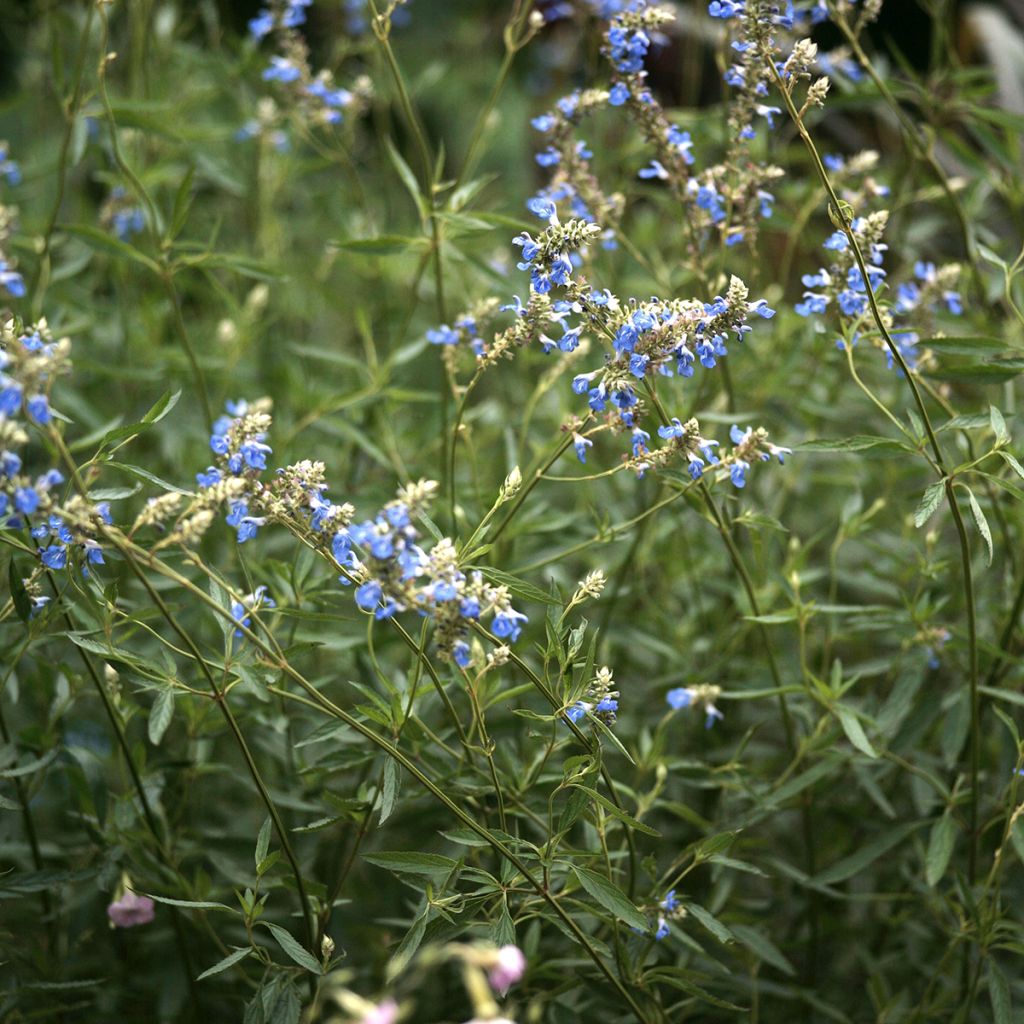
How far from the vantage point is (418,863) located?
5.83 ft

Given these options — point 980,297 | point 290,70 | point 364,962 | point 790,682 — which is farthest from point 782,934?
point 290,70

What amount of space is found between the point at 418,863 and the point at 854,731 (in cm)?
78

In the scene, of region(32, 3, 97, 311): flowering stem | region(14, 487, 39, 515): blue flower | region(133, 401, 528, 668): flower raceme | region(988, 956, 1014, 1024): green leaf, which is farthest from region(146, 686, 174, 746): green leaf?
region(988, 956, 1014, 1024): green leaf

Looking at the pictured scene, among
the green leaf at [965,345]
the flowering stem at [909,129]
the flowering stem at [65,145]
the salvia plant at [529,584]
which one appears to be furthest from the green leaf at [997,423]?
the flowering stem at [65,145]

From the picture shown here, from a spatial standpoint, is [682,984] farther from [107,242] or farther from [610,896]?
[107,242]

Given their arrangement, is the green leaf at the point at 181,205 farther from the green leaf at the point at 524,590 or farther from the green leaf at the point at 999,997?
the green leaf at the point at 999,997

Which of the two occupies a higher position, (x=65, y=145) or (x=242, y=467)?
(x=65, y=145)

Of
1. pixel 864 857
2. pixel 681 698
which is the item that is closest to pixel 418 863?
pixel 681 698

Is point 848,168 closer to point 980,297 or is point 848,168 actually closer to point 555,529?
point 980,297

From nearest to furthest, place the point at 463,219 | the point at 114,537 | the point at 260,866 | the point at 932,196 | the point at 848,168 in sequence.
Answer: the point at 114,537 < the point at 260,866 < the point at 463,219 < the point at 848,168 < the point at 932,196

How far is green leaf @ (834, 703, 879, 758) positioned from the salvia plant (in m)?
0.01

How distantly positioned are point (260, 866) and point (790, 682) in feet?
3.94

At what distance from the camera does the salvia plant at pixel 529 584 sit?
1.71m

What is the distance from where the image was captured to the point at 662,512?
276 cm
